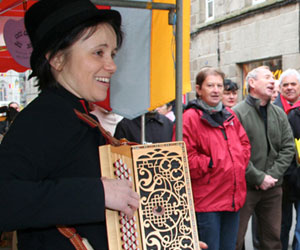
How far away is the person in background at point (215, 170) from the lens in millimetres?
3152

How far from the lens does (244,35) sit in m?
9.60

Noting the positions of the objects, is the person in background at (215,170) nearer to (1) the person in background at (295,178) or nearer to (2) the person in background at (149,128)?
(2) the person in background at (149,128)

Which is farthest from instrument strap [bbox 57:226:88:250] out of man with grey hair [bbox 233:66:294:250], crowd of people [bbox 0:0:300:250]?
man with grey hair [bbox 233:66:294:250]

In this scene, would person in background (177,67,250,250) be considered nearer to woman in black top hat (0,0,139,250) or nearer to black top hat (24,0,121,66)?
woman in black top hat (0,0,139,250)

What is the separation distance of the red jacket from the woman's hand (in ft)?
6.07

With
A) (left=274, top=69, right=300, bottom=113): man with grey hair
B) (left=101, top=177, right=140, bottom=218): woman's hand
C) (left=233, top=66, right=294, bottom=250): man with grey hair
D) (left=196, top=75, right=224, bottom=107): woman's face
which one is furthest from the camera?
(left=274, top=69, right=300, bottom=113): man with grey hair

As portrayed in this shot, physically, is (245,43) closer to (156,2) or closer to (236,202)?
(236,202)

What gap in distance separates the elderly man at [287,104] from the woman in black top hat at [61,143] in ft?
9.89

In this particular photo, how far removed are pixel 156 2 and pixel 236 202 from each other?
5.88 ft

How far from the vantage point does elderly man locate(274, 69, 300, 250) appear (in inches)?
157

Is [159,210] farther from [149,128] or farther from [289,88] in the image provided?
[289,88]

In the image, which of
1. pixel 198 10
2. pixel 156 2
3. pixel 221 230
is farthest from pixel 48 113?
pixel 198 10

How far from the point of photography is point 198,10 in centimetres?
1125

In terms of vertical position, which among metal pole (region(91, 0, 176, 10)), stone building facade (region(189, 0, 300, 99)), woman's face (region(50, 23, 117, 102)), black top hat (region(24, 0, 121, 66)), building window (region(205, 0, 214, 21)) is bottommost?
woman's face (region(50, 23, 117, 102))
